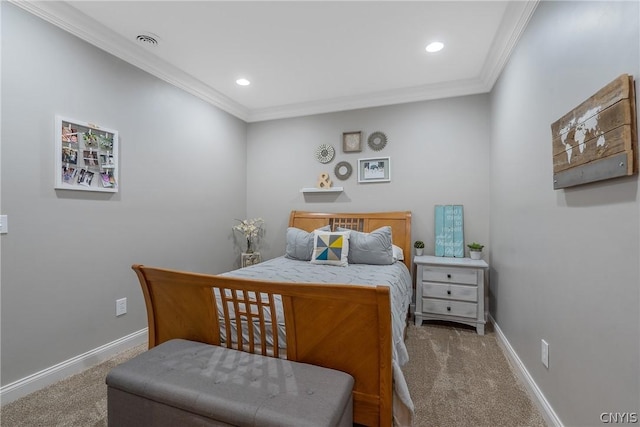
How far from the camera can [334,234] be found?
9.80 feet

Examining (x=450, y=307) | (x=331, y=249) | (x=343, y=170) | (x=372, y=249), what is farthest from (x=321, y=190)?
(x=450, y=307)

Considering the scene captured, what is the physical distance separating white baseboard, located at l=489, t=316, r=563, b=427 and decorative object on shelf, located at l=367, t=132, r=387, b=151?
2.33 m

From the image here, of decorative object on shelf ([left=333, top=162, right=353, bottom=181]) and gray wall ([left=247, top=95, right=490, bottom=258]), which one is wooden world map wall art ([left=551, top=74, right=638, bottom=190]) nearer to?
gray wall ([left=247, top=95, right=490, bottom=258])

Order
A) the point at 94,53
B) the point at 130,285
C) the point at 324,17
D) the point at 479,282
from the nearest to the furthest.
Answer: the point at 324,17 < the point at 94,53 < the point at 130,285 < the point at 479,282

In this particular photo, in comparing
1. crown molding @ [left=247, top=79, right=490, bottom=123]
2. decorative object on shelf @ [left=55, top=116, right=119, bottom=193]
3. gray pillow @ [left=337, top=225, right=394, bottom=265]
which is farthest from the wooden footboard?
crown molding @ [left=247, top=79, right=490, bottom=123]

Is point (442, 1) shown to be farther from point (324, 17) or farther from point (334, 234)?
point (334, 234)

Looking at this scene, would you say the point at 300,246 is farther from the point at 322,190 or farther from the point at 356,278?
the point at 356,278

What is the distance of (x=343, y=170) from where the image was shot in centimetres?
369

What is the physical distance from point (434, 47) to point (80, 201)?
10.3ft

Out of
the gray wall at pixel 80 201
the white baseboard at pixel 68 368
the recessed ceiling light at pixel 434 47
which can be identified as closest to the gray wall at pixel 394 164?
the recessed ceiling light at pixel 434 47

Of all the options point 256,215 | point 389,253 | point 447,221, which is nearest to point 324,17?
point 389,253

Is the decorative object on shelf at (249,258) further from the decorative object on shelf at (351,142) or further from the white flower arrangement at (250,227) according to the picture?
the decorative object on shelf at (351,142)

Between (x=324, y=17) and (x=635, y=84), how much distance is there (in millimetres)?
1845

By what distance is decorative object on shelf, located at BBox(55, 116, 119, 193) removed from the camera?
6.59 feet
